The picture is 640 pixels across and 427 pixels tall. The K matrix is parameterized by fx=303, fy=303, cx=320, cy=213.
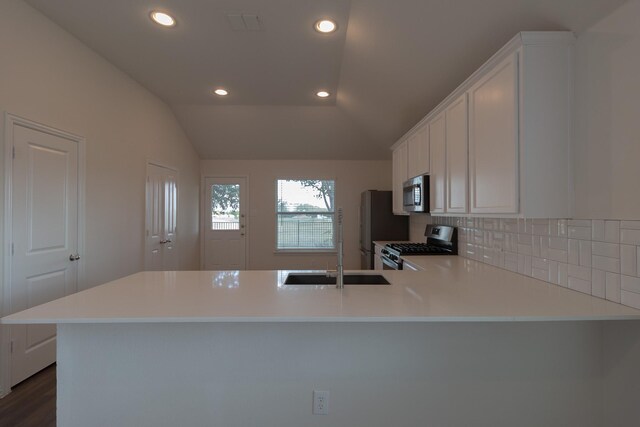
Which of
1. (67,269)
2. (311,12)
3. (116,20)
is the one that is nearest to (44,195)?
(67,269)

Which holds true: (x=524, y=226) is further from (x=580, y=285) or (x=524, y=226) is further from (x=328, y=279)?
(x=328, y=279)

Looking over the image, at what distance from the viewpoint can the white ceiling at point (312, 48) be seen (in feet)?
6.02

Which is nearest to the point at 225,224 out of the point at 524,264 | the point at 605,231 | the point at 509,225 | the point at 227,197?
the point at 227,197

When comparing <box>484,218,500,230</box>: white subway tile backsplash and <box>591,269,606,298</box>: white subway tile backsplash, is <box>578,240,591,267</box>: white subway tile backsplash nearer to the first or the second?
<box>591,269,606,298</box>: white subway tile backsplash

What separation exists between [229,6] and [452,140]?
6.38ft

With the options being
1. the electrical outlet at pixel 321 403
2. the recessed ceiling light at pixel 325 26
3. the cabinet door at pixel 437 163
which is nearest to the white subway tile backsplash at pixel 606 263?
the cabinet door at pixel 437 163

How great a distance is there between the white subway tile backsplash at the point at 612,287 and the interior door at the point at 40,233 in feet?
11.8

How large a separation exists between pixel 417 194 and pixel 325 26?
5.63 feet

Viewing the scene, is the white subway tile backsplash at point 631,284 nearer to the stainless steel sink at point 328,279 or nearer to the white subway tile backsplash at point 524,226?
the white subway tile backsplash at point 524,226

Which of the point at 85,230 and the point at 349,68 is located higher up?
the point at 349,68

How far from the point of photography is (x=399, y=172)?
3.84 metres

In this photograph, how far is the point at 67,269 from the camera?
104 inches

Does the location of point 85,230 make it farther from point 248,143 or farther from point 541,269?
point 541,269

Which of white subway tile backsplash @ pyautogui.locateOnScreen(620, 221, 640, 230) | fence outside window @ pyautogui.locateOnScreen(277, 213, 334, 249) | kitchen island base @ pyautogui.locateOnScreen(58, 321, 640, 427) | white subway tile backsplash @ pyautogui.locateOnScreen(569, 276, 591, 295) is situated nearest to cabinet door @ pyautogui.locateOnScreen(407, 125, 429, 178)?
white subway tile backsplash @ pyautogui.locateOnScreen(569, 276, 591, 295)
